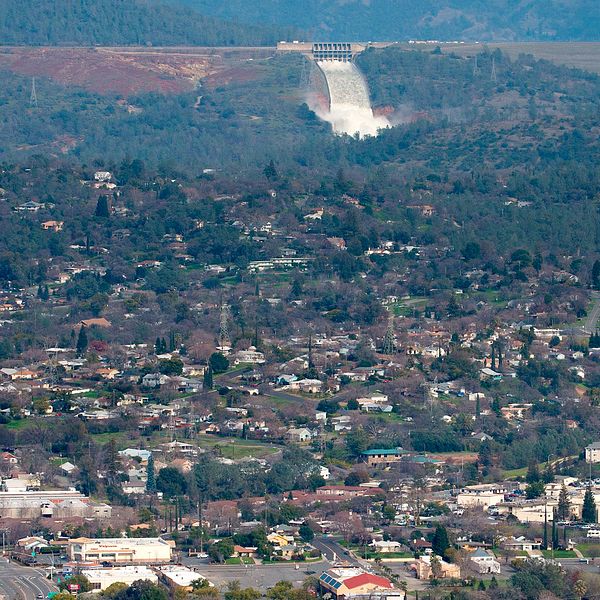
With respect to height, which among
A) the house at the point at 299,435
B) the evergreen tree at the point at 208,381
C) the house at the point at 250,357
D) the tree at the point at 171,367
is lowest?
the house at the point at 299,435

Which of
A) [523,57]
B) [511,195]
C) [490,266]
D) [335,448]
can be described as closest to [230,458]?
[335,448]

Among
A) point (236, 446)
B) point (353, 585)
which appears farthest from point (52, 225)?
point (353, 585)

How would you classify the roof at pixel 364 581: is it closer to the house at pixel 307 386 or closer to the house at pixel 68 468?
the house at pixel 68 468

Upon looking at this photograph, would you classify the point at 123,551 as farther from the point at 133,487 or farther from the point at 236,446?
the point at 236,446

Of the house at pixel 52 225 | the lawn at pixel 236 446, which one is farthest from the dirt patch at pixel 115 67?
the lawn at pixel 236 446

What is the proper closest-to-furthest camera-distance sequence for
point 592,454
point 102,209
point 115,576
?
point 115,576 < point 592,454 < point 102,209

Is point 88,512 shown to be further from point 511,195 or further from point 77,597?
point 511,195

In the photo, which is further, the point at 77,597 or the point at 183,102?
the point at 183,102
